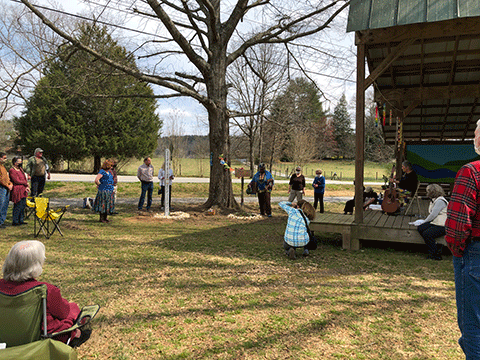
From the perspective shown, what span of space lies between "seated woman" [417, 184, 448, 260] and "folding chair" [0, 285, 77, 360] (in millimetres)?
5928

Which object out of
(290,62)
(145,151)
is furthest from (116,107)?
(290,62)

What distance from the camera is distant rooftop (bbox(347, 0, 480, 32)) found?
553cm

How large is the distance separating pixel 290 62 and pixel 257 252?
990 cm

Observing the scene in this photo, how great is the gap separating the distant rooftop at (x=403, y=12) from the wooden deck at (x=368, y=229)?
11.8 feet

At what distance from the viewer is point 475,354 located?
7.06ft

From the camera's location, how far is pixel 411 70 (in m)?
9.99

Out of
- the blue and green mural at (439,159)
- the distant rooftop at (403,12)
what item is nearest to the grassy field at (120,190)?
the blue and green mural at (439,159)

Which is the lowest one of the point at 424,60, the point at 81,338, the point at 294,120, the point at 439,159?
the point at 81,338

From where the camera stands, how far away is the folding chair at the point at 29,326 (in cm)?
207

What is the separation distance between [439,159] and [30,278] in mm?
17006

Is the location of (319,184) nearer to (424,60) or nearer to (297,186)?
(297,186)

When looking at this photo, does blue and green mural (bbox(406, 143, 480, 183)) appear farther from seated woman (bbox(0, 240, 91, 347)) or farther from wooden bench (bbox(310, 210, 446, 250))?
seated woman (bbox(0, 240, 91, 347))

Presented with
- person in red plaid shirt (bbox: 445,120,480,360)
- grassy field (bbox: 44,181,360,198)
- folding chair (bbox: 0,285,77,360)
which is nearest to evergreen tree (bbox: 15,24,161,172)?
grassy field (bbox: 44,181,360,198)

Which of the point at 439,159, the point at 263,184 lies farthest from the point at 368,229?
the point at 439,159
